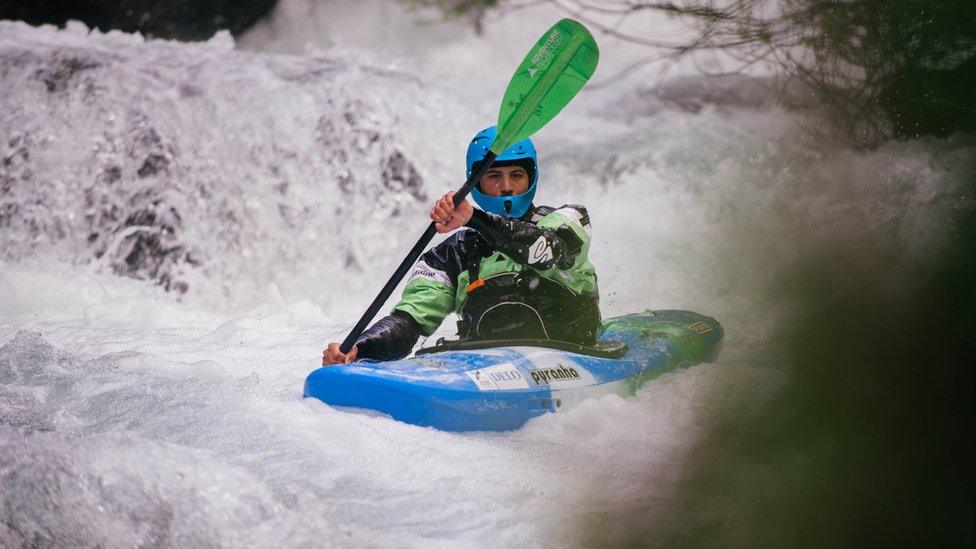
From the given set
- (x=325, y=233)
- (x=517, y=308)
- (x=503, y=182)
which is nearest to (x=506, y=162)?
(x=503, y=182)

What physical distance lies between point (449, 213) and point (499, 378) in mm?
651

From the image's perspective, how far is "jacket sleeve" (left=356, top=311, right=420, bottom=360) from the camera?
365cm

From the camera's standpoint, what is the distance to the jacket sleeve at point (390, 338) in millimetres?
3650

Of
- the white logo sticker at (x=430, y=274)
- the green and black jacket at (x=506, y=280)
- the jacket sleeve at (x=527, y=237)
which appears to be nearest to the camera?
the jacket sleeve at (x=527, y=237)

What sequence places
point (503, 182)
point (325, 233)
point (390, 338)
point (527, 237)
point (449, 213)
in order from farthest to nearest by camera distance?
point (325, 233) → point (503, 182) → point (390, 338) → point (527, 237) → point (449, 213)

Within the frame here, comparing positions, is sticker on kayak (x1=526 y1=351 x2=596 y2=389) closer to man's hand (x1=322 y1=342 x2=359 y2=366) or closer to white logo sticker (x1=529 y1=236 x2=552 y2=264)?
white logo sticker (x1=529 y1=236 x2=552 y2=264)

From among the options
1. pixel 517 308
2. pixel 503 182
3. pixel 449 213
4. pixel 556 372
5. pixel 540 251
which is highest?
pixel 503 182

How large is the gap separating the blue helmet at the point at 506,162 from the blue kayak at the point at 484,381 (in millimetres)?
601

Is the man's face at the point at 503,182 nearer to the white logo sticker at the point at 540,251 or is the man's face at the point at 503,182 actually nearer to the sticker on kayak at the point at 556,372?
the white logo sticker at the point at 540,251

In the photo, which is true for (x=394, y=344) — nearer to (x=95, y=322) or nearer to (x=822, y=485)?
(x=822, y=485)

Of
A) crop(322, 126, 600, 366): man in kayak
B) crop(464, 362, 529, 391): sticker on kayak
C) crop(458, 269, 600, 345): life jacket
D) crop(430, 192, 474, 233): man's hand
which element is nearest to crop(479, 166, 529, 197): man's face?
crop(322, 126, 600, 366): man in kayak

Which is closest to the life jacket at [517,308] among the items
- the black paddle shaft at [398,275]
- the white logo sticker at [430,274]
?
the white logo sticker at [430,274]

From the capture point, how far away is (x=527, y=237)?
3504 millimetres

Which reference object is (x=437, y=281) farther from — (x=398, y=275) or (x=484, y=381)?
(x=484, y=381)
